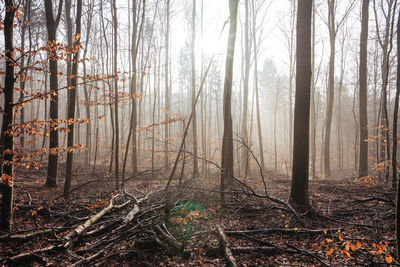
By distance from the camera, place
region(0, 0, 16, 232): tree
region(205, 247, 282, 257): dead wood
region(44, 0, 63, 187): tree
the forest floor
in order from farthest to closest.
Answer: region(44, 0, 63, 187): tree < region(0, 0, 16, 232): tree < region(205, 247, 282, 257): dead wood < the forest floor

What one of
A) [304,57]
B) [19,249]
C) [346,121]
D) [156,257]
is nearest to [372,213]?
[304,57]

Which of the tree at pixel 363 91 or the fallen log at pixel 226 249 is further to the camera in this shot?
the tree at pixel 363 91

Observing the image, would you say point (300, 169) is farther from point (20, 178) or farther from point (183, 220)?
point (20, 178)

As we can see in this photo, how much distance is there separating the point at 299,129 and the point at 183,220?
390cm

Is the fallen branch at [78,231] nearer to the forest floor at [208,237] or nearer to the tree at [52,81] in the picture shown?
the forest floor at [208,237]

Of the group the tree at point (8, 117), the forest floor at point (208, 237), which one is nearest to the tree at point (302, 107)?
the forest floor at point (208, 237)

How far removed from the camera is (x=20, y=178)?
9062 mm

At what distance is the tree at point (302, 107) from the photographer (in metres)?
5.40

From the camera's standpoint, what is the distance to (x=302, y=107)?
213 inches

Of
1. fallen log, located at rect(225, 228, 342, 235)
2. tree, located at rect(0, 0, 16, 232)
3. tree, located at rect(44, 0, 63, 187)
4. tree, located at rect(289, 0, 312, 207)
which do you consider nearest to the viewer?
tree, located at rect(0, 0, 16, 232)

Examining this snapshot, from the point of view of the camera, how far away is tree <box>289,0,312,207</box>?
213 inches

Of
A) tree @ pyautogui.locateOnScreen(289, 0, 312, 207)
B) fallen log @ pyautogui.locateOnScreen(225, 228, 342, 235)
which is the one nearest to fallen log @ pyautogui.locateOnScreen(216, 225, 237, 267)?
fallen log @ pyautogui.locateOnScreen(225, 228, 342, 235)

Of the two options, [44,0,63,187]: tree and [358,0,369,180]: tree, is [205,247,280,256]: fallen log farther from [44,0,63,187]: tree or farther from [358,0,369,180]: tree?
[358,0,369,180]: tree

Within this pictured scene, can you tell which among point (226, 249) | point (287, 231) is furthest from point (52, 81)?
point (287, 231)
